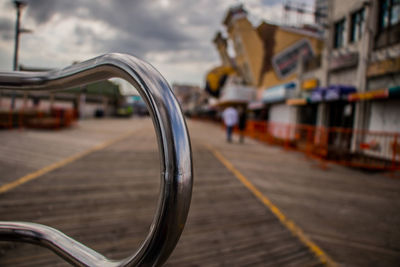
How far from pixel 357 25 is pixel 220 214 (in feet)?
40.7

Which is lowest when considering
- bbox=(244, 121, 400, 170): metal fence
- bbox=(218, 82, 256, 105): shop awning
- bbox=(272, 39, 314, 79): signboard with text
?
bbox=(244, 121, 400, 170): metal fence

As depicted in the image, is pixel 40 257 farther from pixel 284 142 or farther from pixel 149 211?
pixel 284 142

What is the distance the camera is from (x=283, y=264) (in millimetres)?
2314

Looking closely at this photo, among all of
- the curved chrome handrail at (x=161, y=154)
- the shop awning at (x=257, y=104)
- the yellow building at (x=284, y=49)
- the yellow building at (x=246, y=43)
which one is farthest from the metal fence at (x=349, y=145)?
the yellow building at (x=246, y=43)

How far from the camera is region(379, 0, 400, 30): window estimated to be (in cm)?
938

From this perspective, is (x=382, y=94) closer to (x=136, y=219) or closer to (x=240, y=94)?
(x=136, y=219)

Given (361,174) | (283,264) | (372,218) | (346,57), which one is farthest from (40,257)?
(346,57)

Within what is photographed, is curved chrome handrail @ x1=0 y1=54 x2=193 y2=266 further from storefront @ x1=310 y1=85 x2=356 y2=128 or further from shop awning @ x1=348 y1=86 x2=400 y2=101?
storefront @ x1=310 y1=85 x2=356 y2=128

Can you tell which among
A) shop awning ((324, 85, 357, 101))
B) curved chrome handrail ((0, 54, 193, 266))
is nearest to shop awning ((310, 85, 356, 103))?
shop awning ((324, 85, 357, 101))

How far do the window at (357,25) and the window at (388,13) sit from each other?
0.92 meters

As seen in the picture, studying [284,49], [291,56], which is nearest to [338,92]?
[291,56]

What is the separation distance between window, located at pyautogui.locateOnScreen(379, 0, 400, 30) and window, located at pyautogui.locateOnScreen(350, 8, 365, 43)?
92 cm

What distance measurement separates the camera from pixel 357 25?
11.4 metres

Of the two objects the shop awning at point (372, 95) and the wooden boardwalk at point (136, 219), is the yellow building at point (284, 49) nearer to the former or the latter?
the shop awning at point (372, 95)
